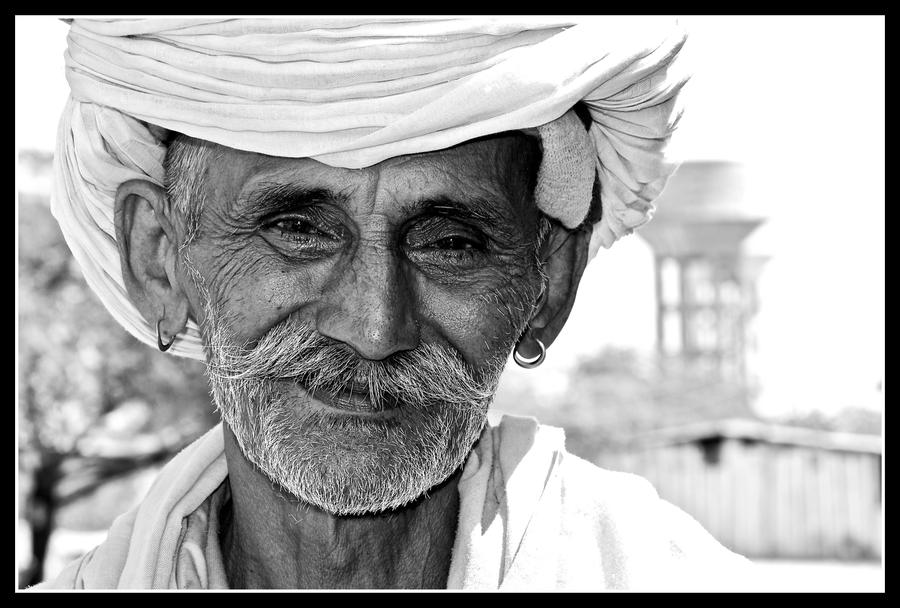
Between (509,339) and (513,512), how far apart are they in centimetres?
32

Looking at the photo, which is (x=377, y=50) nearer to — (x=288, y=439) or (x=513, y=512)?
(x=288, y=439)

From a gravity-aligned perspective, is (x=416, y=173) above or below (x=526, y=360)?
above

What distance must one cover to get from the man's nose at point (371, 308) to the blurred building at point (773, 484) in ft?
41.5

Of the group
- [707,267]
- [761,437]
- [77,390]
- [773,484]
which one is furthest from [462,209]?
[707,267]

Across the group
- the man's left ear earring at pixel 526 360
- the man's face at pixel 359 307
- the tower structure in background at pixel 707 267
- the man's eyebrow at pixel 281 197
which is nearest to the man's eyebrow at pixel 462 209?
the man's face at pixel 359 307

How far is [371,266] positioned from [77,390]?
31.8 ft

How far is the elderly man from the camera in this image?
71.1 inches

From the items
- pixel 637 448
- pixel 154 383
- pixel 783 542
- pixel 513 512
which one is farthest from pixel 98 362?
pixel 513 512

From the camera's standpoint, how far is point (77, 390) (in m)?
10.8

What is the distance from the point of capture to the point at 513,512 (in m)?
2.02

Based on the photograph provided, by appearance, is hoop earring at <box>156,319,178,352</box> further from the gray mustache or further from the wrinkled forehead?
the wrinkled forehead

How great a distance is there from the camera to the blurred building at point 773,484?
13719 mm

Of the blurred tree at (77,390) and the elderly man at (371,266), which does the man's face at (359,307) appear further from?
the blurred tree at (77,390)

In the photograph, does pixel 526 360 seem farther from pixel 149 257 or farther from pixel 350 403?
pixel 149 257
